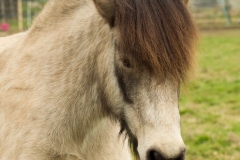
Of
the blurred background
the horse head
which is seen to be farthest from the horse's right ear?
the blurred background

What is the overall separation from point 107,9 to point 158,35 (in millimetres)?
416

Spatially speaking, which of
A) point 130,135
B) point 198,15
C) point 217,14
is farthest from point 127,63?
point 217,14

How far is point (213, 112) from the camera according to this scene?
7289 mm

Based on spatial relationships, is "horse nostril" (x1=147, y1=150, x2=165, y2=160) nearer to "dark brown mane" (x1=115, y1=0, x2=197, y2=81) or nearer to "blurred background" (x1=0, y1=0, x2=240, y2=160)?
"dark brown mane" (x1=115, y1=0, x2=197, y2=81)

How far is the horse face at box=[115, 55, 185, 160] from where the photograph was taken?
8.01ft

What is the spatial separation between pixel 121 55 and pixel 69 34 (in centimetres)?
78

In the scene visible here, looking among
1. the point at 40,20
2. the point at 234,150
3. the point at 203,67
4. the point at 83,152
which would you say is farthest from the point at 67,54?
the point at 203,67

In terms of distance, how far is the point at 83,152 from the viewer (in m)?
3.41

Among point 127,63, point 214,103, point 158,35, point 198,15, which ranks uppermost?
point 158,35

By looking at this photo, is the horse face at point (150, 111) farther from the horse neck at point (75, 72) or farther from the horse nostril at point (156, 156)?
the horse neck at point (75, 72)

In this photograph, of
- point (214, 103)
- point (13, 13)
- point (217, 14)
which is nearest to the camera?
point (214, 103)

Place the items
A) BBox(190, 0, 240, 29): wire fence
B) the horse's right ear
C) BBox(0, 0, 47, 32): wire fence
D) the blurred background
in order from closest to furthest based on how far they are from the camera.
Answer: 1. the horse's right ear
2. the blurred background
3. BBox(190, 0, 240, 29): wire fence
4. BBox(0, 0, 47, 32): wire fence

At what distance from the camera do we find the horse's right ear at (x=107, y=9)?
2.83 meters

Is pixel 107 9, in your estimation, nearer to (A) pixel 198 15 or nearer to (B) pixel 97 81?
(B) pixel 97 81
